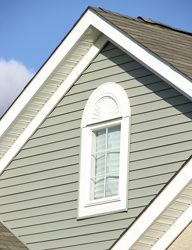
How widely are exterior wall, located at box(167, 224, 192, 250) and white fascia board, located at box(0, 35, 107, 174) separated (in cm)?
390

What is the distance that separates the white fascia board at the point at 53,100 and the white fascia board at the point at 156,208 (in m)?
3.45

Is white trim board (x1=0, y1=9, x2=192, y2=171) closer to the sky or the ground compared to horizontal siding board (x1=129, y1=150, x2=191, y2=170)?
closer to the sky

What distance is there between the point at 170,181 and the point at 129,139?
1731 millimetres

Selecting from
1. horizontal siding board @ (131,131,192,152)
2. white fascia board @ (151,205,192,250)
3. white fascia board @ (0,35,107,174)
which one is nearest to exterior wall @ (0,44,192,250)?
horizontal siding board @ (131,131,192,152)

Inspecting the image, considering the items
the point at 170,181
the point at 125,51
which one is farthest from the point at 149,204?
the point at 125,51

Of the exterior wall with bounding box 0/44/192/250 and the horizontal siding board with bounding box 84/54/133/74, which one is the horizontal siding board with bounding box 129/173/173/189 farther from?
the horizontal siding board with bounding box 84/54/133/74

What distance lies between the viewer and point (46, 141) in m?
16.3

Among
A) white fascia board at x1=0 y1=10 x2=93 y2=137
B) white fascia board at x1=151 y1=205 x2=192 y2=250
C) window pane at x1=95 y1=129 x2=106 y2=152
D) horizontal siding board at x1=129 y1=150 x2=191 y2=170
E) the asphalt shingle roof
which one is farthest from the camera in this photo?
white fascia board at x1=0 y1=10 x2=93 y2=137

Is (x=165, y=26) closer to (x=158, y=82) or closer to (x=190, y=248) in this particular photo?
(x=158, y=82)

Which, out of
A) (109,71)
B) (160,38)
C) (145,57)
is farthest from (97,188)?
(160,38)

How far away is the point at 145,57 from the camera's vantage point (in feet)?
48.5

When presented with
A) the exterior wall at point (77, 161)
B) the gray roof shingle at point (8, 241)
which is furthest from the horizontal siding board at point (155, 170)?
the gray roof shingle at point (8, 241)

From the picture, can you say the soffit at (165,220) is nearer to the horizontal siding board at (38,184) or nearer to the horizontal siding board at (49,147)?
the horizontal siding board at (38,184)

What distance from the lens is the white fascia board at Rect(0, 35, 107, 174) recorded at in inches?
635
